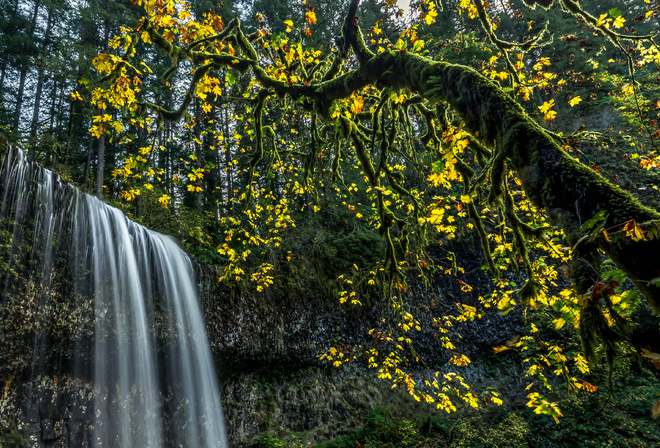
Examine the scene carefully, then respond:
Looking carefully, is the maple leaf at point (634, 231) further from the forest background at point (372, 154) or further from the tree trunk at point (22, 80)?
the tree trunk at point (22, 80)

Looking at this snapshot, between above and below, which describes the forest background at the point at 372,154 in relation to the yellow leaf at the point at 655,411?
above

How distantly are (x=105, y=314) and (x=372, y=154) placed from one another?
20.2 ft

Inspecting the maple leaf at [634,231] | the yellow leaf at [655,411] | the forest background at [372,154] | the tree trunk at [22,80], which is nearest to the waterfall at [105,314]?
the forest background at [372,154]

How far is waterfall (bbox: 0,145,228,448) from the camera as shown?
5.15m

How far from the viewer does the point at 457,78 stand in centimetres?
206

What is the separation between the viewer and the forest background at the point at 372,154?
2.13 m

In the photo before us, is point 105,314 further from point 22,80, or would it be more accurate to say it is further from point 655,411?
point 22,80

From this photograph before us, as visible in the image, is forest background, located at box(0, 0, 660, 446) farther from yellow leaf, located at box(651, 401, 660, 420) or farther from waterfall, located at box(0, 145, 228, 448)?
waterfall, located at box(0, 145, 228, 448)

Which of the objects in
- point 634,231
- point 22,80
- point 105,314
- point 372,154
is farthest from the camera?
point 22,80

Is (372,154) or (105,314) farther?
(105,314)

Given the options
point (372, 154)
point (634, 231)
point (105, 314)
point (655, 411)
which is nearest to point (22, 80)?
point (105, 314)

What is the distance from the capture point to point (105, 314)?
605cm

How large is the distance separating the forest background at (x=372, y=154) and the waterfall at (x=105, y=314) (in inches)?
44.7

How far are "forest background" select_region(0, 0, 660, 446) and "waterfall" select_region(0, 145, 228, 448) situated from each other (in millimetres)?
1136
